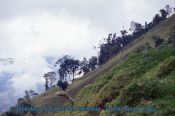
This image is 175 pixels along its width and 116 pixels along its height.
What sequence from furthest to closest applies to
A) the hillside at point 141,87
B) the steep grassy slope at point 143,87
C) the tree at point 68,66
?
the tree at point 68,66 < the hillside at point 141,87 < the steep grassy slope at point 143,87

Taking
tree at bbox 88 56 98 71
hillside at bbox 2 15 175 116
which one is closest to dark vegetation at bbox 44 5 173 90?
tree at bbox 88 56 98 71

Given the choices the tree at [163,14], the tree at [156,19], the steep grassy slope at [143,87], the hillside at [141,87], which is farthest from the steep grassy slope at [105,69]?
the steep grassy slope at [143,87]

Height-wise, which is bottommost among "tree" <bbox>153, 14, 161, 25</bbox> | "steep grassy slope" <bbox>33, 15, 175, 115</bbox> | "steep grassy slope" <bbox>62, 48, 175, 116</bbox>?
"steep grassy slope" <bbox>62, 48, 175, 116</bbox>

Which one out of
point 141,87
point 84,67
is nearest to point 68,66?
point 84,67

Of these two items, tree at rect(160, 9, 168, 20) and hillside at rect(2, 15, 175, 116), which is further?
tree at rect(160, 9, 168, 20)

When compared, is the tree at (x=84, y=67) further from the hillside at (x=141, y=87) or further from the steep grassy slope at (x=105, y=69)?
the hillside at (x=141, y=87)

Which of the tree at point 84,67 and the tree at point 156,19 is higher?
the tree at point 156,19

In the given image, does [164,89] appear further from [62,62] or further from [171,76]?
[62,62]

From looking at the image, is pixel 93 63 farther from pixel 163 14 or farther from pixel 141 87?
pixel 141 87

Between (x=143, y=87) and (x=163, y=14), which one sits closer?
(x=143, y=87)

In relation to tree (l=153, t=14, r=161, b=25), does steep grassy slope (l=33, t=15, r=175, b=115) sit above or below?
below

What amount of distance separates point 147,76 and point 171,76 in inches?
75.4

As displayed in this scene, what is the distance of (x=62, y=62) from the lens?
149500mm

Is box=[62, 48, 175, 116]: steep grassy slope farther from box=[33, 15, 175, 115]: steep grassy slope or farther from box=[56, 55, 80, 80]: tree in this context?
box=[56, 55, 80, 80]: tree
